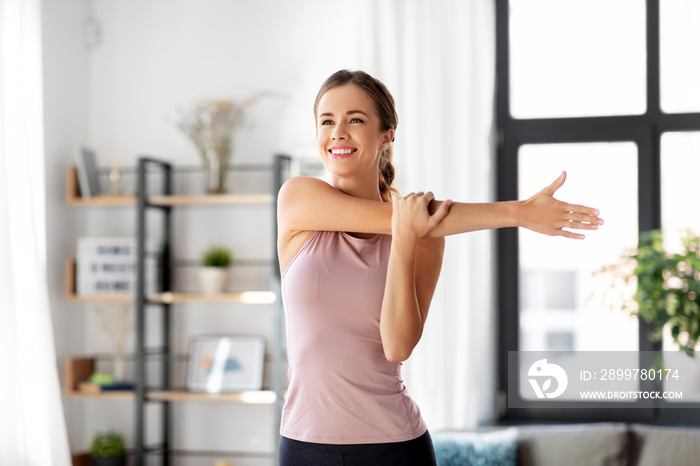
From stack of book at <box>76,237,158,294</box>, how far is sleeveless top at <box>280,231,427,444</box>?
9.22 ft

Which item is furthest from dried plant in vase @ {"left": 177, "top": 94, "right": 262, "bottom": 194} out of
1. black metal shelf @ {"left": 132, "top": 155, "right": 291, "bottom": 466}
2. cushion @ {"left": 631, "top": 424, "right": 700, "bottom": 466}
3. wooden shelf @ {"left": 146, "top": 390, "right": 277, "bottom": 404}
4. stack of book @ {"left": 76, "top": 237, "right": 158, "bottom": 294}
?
cushion @ {"left": 631, "top": 424, "right": 700, "bottom": 466}

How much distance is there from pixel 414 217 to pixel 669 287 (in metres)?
2.46

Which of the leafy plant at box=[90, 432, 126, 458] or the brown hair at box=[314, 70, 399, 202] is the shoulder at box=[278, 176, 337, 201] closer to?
the brown hair at box=[314, 70, 399, 202]

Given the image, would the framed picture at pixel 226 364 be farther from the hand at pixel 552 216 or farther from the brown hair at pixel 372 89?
the hand at pixel 552 216

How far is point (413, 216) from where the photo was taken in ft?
4.34

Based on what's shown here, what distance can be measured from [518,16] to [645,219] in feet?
3.67

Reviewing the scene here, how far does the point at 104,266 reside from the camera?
4023 mm

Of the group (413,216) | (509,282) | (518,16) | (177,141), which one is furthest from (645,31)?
(413,216)

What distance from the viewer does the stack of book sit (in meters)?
4.02

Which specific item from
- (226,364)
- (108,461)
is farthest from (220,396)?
(108,461)

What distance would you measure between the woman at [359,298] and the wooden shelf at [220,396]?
2.48 metres

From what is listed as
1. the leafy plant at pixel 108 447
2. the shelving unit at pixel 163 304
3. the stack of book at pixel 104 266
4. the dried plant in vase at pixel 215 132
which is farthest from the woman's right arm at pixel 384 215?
the leafy plant at pixel 108 447

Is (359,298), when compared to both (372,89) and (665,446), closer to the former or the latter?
(372,89)

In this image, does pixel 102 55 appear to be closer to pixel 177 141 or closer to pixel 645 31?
pixel 177 141
